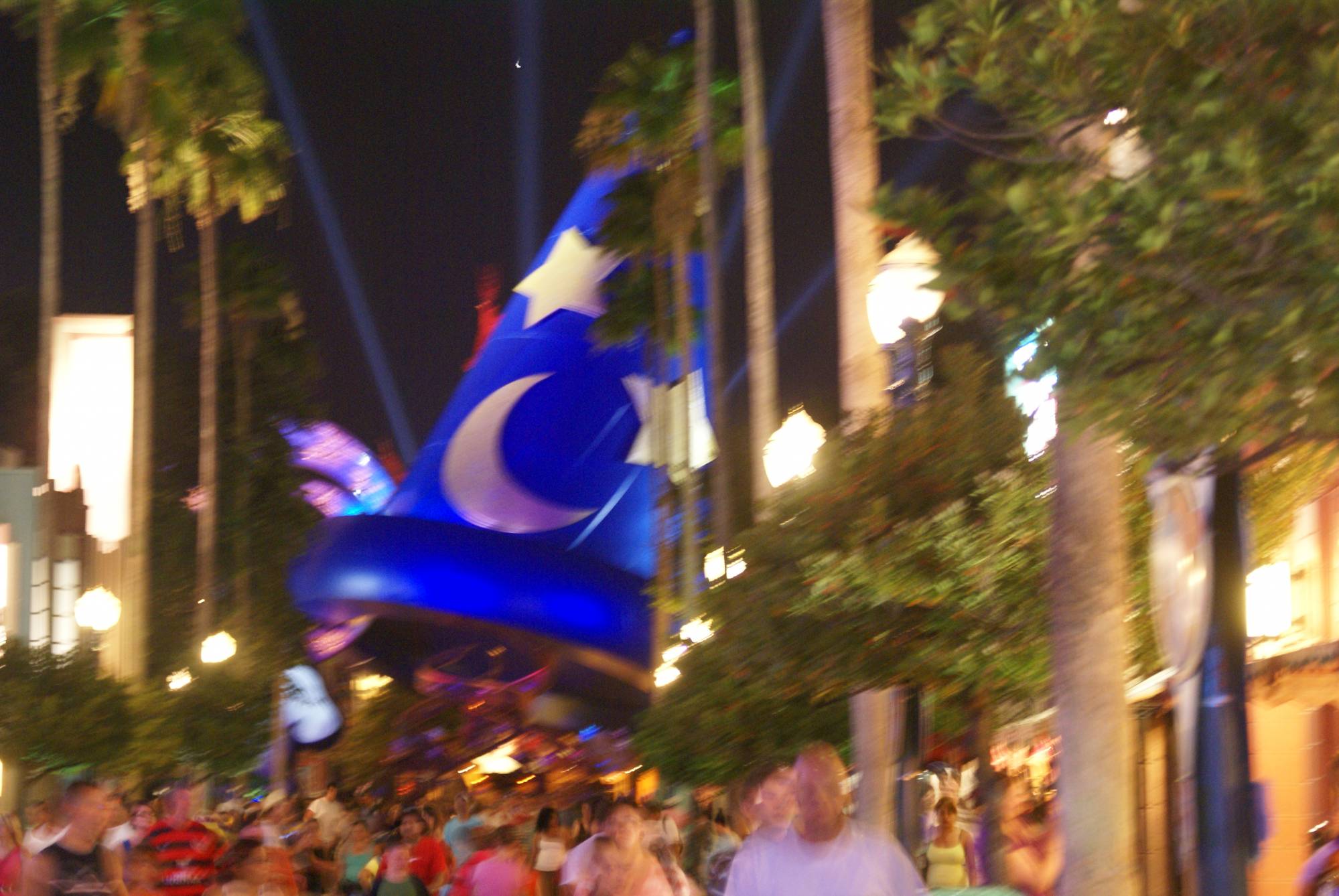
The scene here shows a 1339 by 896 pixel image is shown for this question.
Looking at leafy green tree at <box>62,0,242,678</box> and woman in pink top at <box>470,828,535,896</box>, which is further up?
A: leafy green tree at <box>62,0,242,678</box>

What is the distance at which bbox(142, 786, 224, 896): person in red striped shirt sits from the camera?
1208 cm

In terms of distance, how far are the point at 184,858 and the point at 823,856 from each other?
20.1ft

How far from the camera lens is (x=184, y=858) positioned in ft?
40.1

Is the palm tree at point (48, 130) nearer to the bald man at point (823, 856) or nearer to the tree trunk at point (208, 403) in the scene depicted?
the tree trunk at point (208, 403)

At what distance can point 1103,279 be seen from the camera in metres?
6.19

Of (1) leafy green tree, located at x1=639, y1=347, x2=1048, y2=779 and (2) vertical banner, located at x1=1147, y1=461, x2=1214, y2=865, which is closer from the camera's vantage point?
(2) vertical banner, located at x1=1147, y1=461, x2=1214, y2=865

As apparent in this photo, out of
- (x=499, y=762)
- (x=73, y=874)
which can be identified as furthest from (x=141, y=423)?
(x=73, y=874)

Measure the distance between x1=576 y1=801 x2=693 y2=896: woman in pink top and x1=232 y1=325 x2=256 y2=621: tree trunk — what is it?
141 ft

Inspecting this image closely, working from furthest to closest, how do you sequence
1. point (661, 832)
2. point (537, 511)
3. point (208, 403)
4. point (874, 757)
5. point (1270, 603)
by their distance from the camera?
point (537, 511)
point (208, 403)
point (661, 832)
point (874, 757)
point (1270, 603)

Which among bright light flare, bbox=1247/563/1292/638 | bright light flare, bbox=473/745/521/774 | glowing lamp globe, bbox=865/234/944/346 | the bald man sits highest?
bright light flare, bbox=473/745/521/774

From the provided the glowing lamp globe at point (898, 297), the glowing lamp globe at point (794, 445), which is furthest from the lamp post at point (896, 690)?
the glowing lamp globe at point (794, 445)

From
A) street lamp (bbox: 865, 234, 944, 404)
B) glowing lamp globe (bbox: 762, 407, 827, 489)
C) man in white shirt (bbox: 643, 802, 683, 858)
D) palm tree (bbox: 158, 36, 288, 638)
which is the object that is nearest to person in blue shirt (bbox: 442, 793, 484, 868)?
man in white shirt (bbox: 643, 802, 683, 858)

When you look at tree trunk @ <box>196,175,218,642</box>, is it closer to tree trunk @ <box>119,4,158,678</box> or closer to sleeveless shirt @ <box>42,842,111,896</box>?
tree trunk @ <box>119,4,158,678</box>

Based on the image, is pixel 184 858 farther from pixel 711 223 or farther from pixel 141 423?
pixel 141 423
